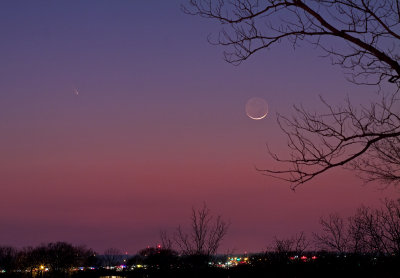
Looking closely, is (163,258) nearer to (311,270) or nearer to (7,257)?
(311,270)

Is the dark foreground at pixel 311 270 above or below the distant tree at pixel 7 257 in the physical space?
below

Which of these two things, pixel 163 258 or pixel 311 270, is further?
pixel 163 258

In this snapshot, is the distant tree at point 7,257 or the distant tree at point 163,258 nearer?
the distant tree at point 163,258

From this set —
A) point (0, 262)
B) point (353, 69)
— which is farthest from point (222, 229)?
point (0, 262)

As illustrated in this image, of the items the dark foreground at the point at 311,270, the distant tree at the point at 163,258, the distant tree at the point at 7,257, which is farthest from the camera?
the distant tree at the point at 7,257

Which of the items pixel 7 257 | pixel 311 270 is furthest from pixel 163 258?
pixel 7 257

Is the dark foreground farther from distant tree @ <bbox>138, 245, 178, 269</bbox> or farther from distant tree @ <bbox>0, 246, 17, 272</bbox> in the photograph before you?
distant tree @ <bbox>0, 246, 17, 272</bbox>

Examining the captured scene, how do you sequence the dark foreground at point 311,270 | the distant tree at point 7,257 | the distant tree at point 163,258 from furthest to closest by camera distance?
the distant tree at point 7,257 < the distant tree at point 163,258 < the dark foreground at point 311,270

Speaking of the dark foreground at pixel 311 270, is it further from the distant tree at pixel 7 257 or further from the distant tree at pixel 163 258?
the distant tree at pixel 7 257

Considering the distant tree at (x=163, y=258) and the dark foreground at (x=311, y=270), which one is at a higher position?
the distant tree at (x=163, y=258)

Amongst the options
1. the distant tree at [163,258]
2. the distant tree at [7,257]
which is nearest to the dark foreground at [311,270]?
the distant tree at [163,258]

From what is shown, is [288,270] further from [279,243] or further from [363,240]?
[363,240]

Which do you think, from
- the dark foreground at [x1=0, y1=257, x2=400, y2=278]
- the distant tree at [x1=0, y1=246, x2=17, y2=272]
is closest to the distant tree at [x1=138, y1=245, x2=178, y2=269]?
the dark foreground at [x1=0, y1=257, x2=400, y2=278]

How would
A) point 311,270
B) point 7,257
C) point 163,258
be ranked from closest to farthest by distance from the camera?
point 311,270, point 163,258, point 7,257
